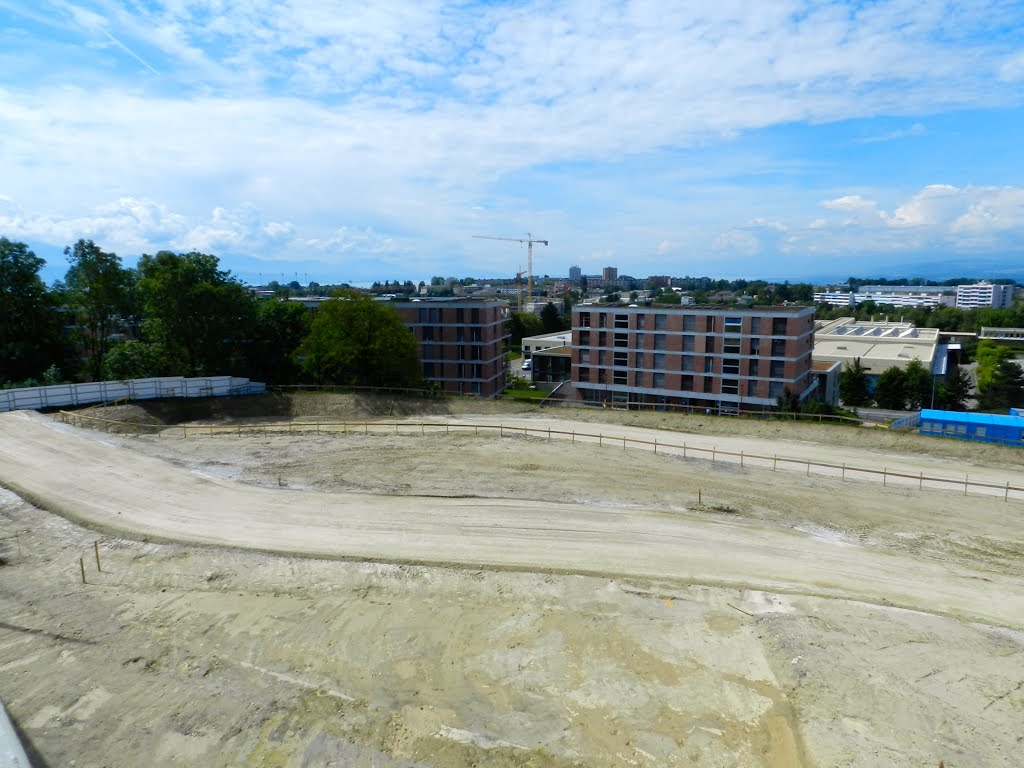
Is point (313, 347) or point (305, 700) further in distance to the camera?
point (313, 347)

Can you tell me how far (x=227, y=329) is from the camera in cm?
5075

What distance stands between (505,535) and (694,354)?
4163 cm

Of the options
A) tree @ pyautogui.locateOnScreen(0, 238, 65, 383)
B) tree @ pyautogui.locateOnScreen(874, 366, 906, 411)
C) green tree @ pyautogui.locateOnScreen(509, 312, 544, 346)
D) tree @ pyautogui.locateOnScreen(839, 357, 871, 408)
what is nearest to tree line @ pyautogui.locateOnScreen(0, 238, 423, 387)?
tree @ pyautogui.locateOnScreen(0, 238, 65, 383)

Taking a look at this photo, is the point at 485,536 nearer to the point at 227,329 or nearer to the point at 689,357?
the point at 227,329

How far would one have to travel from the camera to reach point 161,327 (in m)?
49.6

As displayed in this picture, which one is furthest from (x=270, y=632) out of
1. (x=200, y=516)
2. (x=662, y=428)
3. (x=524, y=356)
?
(x=524, y=356)

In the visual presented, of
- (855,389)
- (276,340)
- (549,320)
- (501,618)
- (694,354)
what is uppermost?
(276,340)

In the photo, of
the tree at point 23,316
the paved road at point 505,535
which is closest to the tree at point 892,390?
the paved road at point 505,535

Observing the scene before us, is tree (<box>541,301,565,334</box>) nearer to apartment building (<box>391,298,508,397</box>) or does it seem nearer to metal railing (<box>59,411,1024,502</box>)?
apartment building (<box>391,298,508,397</box>)

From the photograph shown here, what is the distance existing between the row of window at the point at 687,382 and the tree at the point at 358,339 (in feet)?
72.8

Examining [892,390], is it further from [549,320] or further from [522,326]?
[549,320]

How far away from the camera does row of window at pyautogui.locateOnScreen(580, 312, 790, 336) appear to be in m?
55.8

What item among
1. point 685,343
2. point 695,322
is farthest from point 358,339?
point 695,322

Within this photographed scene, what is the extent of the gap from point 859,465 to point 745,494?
9.79 m
